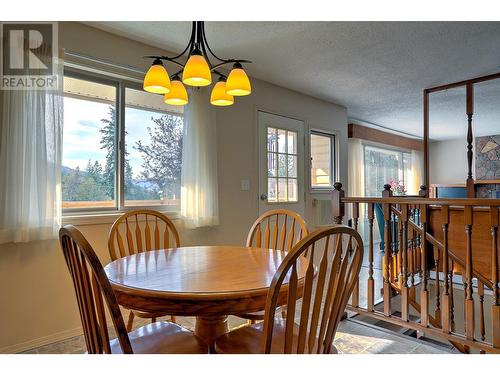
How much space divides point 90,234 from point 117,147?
722 mm

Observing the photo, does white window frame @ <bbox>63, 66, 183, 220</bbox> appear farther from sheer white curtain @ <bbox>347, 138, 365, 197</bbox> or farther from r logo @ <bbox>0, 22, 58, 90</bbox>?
sheer white curtain @ <bbox>347, 138, 365, 197</bbox>

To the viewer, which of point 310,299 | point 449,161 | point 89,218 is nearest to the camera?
point 310,299

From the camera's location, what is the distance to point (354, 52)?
289 cm

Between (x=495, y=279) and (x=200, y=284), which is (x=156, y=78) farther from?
(x=495, y=279)

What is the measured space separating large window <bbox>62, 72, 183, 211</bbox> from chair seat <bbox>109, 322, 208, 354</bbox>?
1.43m

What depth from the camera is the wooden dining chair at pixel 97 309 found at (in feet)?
3.15

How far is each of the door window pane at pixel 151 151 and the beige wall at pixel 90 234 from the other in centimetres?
29

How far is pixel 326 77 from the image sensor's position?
355cm

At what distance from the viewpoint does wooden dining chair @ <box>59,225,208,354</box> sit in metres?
0.96

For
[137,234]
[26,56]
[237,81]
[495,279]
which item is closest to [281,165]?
[137,234]

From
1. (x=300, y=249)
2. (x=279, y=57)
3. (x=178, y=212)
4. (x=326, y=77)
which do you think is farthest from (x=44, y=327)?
(x=326, y=77)

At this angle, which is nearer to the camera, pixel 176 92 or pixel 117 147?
pixel 176 92

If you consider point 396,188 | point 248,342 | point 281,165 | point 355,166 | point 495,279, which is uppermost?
point 355,166

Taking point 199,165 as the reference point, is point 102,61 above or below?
above
